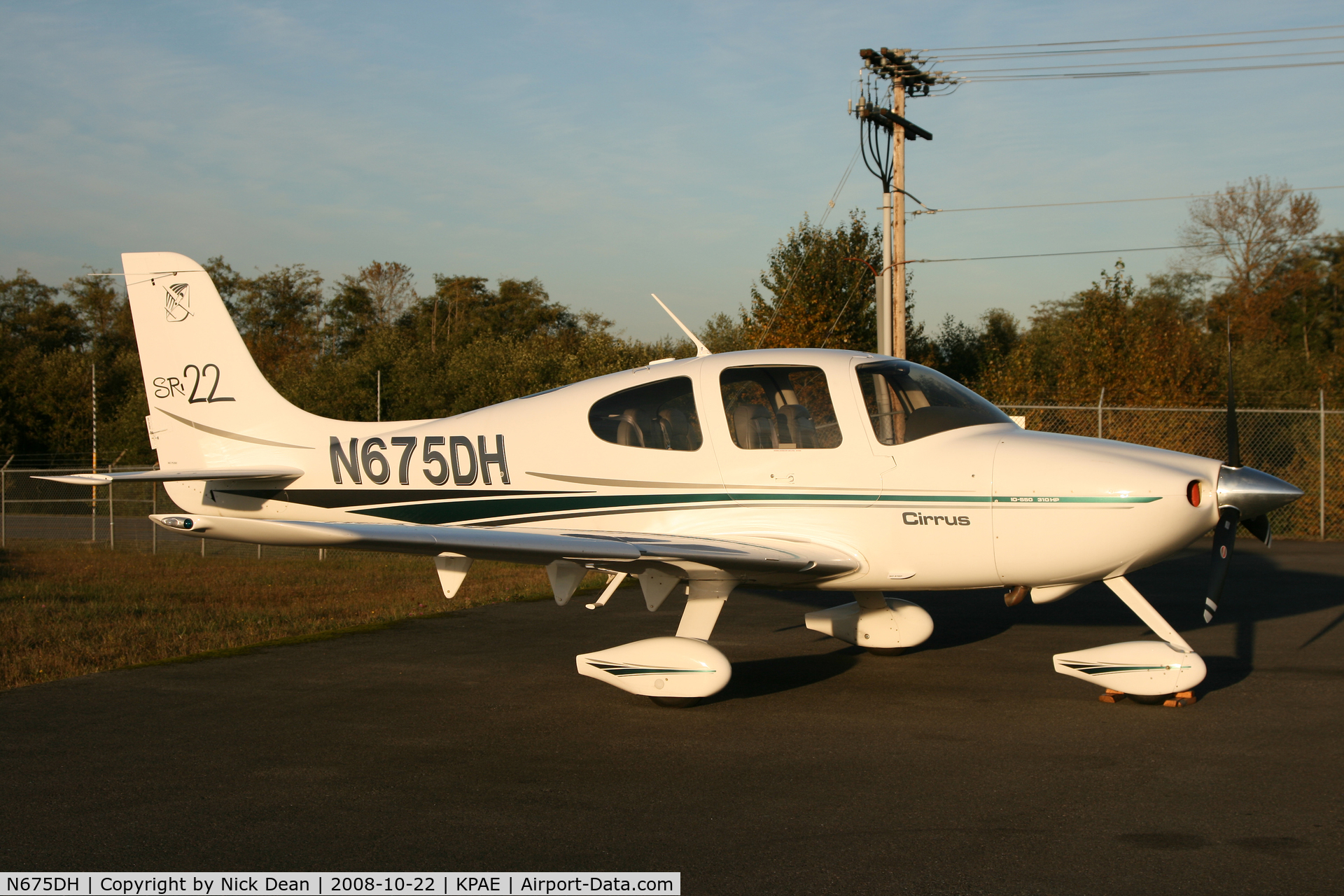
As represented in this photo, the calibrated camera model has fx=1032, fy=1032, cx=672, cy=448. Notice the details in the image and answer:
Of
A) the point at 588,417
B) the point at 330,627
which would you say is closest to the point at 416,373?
the point at 330,627

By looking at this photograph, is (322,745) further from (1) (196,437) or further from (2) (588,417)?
(1) (196,437)

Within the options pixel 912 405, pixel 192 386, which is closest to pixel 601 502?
pixel 912 405

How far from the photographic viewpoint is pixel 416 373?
3619 centimetres

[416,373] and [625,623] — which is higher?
[416,373]

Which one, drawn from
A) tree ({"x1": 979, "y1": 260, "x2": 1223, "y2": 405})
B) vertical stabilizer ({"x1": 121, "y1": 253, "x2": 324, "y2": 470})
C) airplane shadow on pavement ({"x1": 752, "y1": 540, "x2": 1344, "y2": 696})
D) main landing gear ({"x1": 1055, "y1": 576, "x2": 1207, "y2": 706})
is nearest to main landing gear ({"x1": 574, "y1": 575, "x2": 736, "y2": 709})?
airplane shadow on pavement ({"x1": 752, "y1": 540, "x2": 1344, "y2": 696})

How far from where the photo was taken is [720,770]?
17.1 ft

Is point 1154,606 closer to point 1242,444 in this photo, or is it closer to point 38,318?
point 1242,444

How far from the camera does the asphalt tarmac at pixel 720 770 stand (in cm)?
394

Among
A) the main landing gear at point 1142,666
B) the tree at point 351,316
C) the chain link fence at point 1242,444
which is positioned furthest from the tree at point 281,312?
the main landing gear at point 1142,666

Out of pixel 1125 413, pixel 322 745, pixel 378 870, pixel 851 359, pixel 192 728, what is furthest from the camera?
pixel 1125 413

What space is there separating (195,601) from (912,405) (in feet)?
30.3

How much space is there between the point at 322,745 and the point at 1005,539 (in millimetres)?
4201

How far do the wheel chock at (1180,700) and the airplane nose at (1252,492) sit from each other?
119cm

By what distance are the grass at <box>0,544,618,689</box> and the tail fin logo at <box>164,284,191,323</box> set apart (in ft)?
9.32
